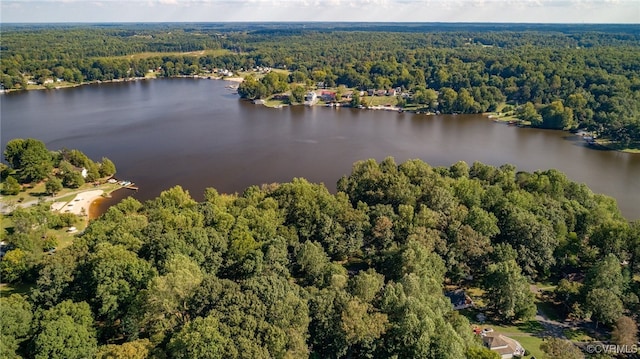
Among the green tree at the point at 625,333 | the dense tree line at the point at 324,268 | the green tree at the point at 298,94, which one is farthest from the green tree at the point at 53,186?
the green tree at the point at 298,94

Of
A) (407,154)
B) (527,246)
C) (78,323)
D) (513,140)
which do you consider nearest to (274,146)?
(407,154)

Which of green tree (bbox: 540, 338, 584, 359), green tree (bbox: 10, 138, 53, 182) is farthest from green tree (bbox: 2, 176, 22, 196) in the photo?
green tree (bbox: 540, 338, 584, 359)

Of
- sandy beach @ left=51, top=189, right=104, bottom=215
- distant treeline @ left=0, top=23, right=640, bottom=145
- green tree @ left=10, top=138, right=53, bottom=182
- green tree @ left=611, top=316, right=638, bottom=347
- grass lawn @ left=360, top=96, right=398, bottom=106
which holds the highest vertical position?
distant treeline @ left=0, top=23, right=640, bottom=145

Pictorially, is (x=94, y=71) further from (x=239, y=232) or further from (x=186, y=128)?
(x=239, y=232)

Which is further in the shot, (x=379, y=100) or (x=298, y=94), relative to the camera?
(x=379, y=100)

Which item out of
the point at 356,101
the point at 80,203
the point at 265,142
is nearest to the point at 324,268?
the point at 80,203

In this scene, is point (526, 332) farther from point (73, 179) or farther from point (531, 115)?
point (531, 115)

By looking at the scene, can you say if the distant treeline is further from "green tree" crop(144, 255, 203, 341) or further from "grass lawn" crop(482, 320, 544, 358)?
"green tree" crop(144, 255, 203, 341)
